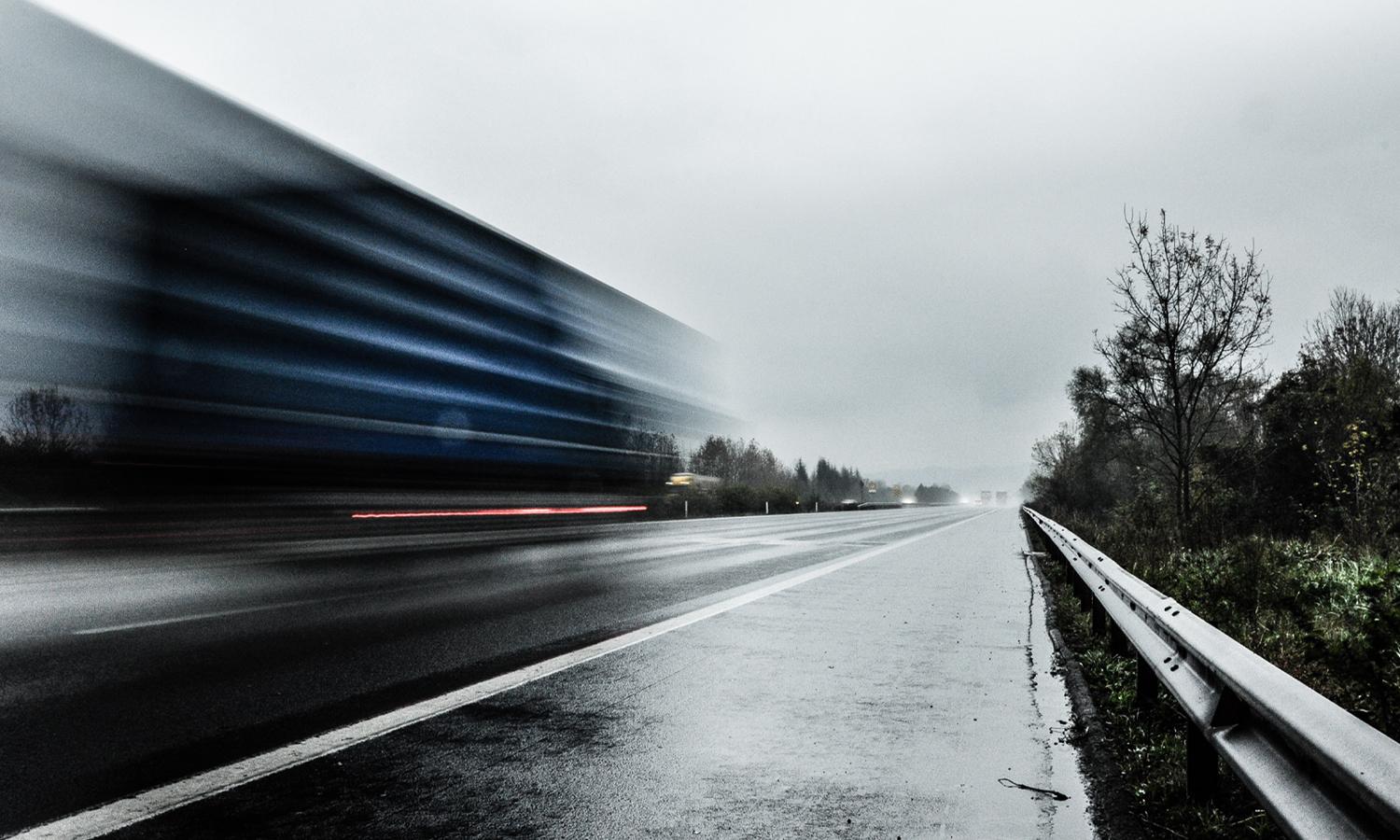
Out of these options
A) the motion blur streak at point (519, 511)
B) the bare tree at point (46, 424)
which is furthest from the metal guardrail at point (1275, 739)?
the motion blur streak at point (519, 511)

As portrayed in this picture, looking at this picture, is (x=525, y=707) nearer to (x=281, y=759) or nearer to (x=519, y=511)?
(x=281, y=759)

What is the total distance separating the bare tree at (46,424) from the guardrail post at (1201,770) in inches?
341

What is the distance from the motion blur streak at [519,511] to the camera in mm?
11223

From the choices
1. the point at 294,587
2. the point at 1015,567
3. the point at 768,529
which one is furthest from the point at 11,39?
the point at 768,529

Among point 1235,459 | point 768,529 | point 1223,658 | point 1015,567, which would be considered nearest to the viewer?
point 1223,658

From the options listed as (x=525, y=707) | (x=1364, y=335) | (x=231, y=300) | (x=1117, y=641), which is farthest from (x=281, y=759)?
(x=1364, y=335)

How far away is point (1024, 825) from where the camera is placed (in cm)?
338

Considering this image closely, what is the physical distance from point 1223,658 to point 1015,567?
14122 mm

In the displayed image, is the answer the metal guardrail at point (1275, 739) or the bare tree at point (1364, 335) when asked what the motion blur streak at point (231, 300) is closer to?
the metal guardrail at point (1275, 739)

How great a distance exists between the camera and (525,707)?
198 inches

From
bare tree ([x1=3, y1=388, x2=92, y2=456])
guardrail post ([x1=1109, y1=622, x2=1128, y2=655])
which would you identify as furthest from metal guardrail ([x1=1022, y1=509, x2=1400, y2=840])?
bare tree ([x1=3, y1=388, x2=92, y2=456])

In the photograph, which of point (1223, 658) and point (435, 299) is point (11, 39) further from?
point (1223, 658)

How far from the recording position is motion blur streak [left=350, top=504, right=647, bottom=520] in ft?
36.8

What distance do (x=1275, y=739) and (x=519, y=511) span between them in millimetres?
12290
